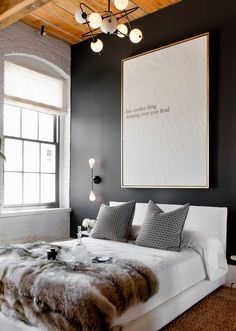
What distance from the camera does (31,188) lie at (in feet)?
16.3

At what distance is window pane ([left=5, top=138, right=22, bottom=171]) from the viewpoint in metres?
4.64

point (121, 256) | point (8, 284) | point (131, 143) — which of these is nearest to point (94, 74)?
point (131, 143)

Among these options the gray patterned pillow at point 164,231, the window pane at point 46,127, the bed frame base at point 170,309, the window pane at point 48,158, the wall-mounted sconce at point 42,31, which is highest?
the wall-mounted sconce at point 42,31

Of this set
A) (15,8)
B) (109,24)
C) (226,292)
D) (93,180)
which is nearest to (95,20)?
(109,24)

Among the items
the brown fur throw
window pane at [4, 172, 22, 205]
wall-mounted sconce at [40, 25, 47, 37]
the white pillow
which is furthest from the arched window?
the white pillow

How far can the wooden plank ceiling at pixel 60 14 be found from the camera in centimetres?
327

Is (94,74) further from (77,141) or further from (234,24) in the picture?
(234,24)

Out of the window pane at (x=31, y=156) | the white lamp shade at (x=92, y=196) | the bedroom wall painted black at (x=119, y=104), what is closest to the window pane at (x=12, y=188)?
the window pane at (x=31, y=156)

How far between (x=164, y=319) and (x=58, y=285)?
3.21 feet

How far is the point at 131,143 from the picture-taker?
452 cm

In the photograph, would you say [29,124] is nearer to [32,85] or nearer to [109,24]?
[32,85]

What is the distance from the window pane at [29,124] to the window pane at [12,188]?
646 millimetres

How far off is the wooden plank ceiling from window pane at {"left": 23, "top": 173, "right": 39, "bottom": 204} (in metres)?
2.25

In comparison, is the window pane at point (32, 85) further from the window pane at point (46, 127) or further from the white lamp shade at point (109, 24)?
the white lamp shade at point (109, 24)
